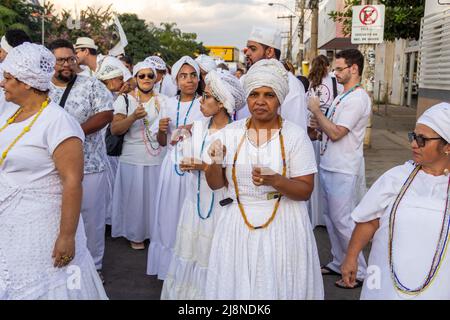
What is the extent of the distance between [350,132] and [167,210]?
1.91 meters

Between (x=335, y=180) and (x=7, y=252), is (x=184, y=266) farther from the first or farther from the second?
(x=335, y=180)

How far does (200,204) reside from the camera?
13.2 feet

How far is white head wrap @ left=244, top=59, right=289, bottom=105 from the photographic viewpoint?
10.3ft

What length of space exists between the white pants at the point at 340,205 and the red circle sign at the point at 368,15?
5.66 meters

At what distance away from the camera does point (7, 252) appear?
118 inches

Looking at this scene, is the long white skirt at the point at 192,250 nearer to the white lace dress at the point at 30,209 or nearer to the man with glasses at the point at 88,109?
the man with glasses at the point at 88,109

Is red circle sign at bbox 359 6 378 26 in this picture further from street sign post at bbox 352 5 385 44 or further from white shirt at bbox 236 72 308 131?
white shirt at bbox 236 72 308 131

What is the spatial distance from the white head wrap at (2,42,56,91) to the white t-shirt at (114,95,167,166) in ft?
8.47

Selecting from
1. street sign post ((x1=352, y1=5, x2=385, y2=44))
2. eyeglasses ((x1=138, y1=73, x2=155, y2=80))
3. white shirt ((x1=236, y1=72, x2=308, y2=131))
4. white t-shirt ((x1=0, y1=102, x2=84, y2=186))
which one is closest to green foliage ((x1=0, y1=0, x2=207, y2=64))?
street sign post ((x1=352, y1=5, x2=385, y2=44))

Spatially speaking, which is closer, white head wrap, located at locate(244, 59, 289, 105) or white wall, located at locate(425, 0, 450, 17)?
white head wrap, located at locate(244, 59, 289, 105)

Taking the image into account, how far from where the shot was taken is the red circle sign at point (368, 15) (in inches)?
383

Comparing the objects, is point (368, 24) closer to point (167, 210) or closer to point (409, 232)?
point (167, 210)

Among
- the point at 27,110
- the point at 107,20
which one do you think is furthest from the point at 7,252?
the point at 107,20

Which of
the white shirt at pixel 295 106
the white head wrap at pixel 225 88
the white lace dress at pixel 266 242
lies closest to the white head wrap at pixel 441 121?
the white lace dress at pixel 266 242
